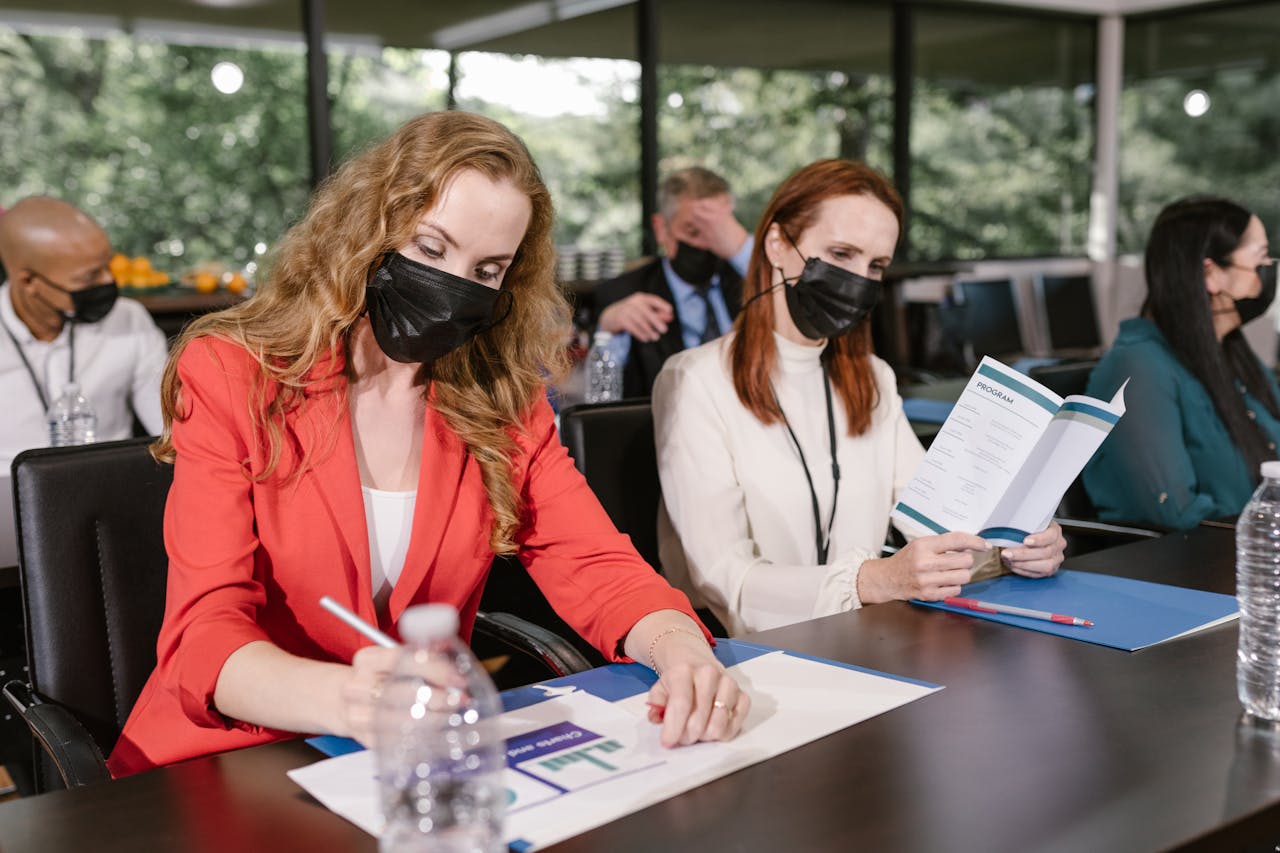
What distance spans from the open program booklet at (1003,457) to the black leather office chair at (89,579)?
109 cm

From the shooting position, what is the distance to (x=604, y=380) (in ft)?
12.7

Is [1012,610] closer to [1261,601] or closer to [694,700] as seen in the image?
[1261,601]

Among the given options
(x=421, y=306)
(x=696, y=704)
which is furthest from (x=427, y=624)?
(x=421, y=306)

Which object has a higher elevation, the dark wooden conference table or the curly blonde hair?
the curly blonde hair

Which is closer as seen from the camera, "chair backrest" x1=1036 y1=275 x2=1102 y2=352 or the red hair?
the red hair

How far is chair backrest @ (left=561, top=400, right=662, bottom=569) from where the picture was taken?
213 cm

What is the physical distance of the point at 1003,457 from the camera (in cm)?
168

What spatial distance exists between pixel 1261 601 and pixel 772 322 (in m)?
1.08

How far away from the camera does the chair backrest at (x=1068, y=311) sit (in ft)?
24.5

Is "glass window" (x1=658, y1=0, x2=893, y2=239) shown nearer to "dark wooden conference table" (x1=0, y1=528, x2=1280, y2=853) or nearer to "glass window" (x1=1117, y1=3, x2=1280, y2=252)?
"glass window" (x1=1117, y1=3, x2=1280, y2=252)

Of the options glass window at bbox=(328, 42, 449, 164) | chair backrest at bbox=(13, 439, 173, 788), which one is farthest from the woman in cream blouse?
glass window at bbox=(328, 42, 449, 164)

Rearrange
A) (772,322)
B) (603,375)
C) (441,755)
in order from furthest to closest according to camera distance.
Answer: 1. (603,375)
2. (772,322)
3. (441,755)

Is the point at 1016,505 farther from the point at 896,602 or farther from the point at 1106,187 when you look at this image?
the point at 1106,187

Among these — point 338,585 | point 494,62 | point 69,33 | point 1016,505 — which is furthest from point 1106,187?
point 338,585
